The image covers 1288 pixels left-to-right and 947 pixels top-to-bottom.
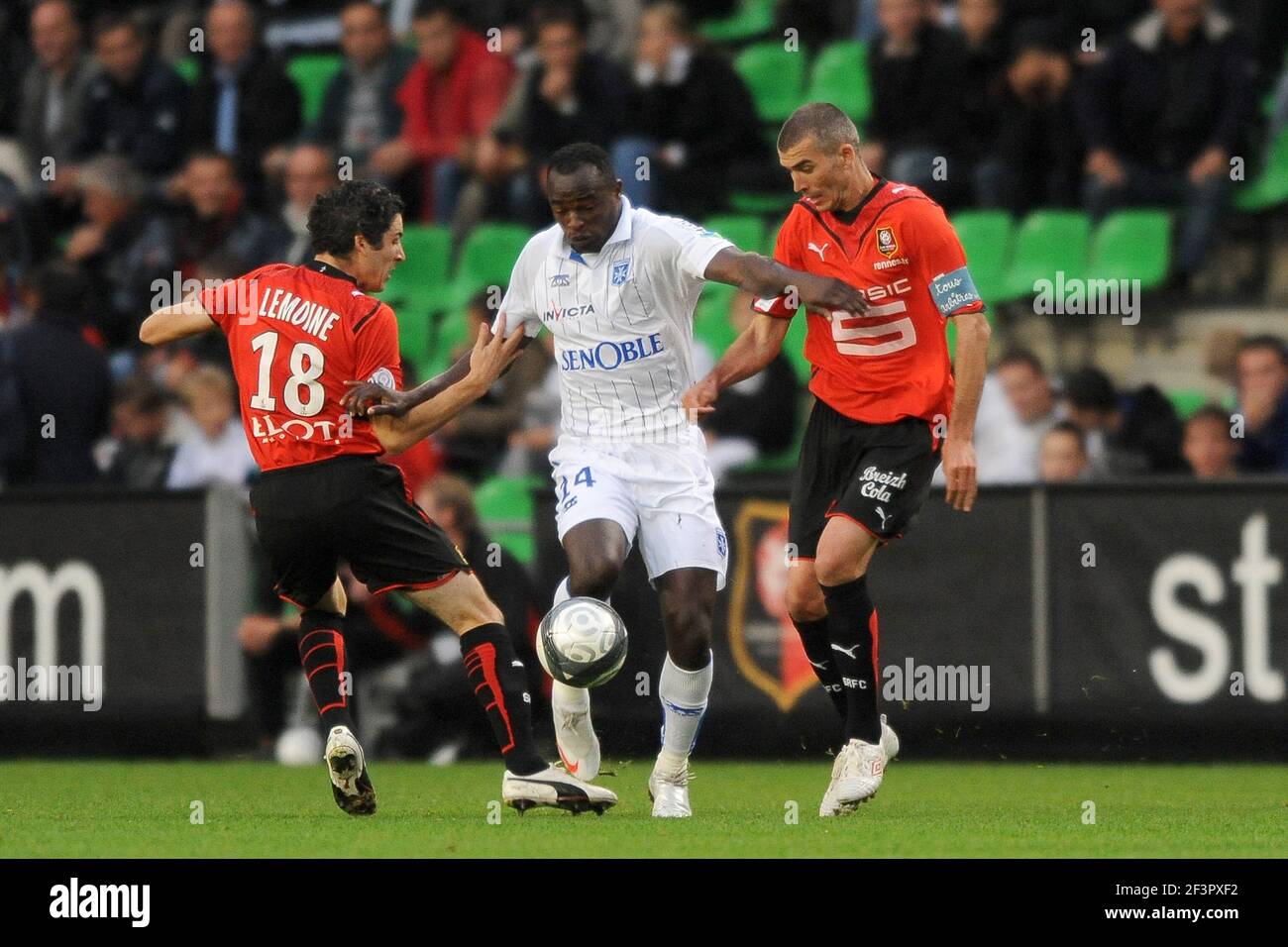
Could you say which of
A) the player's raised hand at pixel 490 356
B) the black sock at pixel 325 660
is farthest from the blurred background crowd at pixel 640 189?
the player's raised hand at pixel 490 356

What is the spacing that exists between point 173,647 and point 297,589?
4.08m

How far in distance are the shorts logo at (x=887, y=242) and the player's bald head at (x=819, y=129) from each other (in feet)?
1.14

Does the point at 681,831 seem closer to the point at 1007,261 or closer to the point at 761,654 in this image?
the point at 761,654

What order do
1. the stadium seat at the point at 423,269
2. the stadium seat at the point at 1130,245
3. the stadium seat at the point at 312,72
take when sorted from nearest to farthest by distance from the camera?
the stadium seat at the point at 1130,245, the stadium seat at the point at 423,269, the stadium seat at the point at 312,72

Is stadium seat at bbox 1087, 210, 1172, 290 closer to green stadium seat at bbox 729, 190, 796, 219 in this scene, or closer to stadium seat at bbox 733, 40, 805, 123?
green stadium seat at bbox 729, 190, 796, 219

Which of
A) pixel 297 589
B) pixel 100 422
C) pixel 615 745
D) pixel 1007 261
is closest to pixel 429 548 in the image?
pixel 297 589

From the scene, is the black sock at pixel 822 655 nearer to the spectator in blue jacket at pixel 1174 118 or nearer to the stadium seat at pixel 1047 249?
the stadium seat at pixel 1047 249

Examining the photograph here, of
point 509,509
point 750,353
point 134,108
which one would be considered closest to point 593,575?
point 750,353

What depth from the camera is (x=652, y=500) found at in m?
8.19

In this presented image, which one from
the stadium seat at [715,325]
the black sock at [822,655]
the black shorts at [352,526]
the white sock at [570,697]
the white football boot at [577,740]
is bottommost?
the white football boot at [577,740]

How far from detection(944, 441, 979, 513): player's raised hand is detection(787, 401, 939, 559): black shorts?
0.30 metres

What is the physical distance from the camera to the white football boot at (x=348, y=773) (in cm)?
769

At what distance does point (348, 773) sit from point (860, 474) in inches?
84.1

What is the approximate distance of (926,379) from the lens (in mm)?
8344
